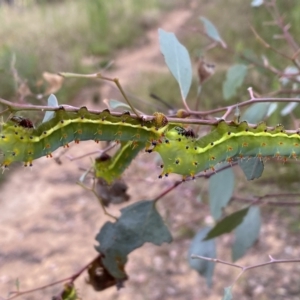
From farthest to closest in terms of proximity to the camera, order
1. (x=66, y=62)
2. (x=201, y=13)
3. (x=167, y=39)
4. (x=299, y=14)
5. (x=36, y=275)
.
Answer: (x=201, y=13)
(x=66, y=62)
(x=299, y=14)
(x=36, y=275)
(x=167, y=39)

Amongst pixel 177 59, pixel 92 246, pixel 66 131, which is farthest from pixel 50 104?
pixel 92 246

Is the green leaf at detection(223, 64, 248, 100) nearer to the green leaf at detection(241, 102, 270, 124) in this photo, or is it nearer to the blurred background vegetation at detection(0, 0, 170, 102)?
the green leaf at detection(241, 102, 270, 124)

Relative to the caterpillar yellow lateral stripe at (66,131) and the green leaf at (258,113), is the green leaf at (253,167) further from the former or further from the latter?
the green leaf at (258,113)

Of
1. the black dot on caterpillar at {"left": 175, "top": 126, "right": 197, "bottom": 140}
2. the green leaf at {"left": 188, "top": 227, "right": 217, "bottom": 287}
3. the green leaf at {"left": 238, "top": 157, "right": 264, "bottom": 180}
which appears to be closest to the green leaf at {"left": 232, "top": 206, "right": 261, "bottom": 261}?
the green leaf at {"left": 188, "top": 227, "right": 217, "bottom": 287}

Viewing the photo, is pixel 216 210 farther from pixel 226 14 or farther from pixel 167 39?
pixel 226 14

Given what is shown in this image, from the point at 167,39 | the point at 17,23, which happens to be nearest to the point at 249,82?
the point at 167,39
